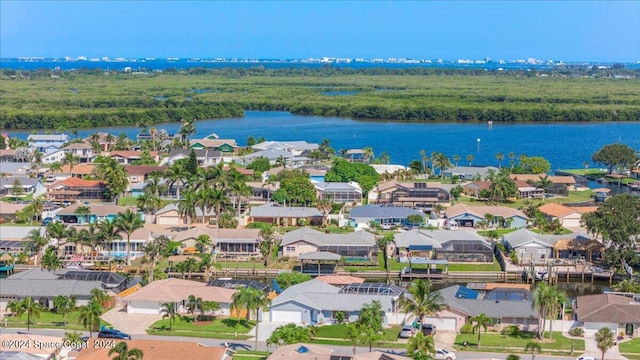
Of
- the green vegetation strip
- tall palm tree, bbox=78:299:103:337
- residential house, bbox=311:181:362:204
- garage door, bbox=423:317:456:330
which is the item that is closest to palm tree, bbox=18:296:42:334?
tall palm tree, bbox=78:299:103:337

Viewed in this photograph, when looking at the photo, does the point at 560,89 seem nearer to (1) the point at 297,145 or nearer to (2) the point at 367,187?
(1) the point at 297,145

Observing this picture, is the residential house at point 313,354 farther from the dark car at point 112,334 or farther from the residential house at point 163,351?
the dark car at point 112,334

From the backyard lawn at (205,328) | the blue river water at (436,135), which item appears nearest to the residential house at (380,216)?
the backyard lawn at (205,328)

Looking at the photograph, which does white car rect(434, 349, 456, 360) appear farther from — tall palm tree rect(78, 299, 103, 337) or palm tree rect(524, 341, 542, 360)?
tall palm tree rect(78, 299, 103, 337)

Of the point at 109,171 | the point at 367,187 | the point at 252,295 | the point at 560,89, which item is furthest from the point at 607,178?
the point at 560,89

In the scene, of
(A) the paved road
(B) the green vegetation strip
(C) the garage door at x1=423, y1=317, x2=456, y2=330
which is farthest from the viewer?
(B) the green vegetation strip
